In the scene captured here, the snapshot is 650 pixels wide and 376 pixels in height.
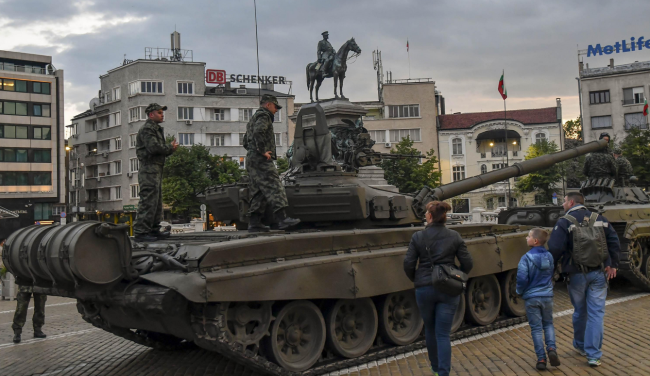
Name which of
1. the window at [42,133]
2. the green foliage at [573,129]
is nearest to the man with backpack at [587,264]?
the window at [42,133]

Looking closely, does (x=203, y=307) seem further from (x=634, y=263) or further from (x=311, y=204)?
(x=634, y=263)

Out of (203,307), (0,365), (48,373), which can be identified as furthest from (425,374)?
(0,365)

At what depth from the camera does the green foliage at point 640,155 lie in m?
35.6

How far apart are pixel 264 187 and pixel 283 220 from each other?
1.65 feet

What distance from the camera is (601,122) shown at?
52.5 m

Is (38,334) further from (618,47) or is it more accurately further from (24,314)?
(618,47)

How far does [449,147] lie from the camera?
53.8 meters

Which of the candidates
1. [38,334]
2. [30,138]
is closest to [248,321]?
[38,334]

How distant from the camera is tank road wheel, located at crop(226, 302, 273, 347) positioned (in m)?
6.70

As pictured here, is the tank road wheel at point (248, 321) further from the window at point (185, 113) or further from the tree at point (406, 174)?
the window at point (185, 113)

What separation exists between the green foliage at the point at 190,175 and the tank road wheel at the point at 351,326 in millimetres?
35397

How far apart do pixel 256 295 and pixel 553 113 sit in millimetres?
50116

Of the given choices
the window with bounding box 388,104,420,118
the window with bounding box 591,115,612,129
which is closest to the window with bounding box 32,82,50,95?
the window with bounding box 388,104,420,118

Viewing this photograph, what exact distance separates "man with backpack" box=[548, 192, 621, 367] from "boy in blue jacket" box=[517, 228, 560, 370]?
0.44 metres
